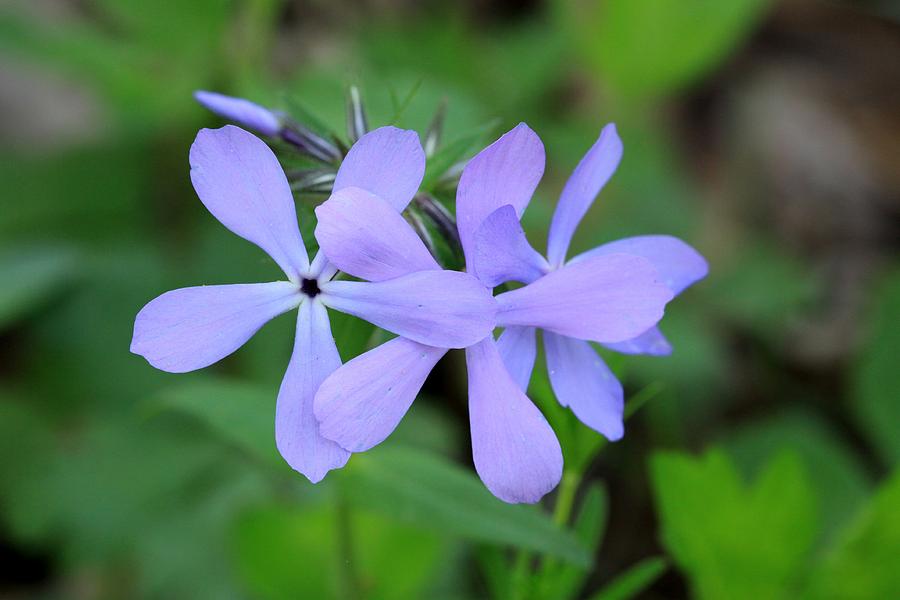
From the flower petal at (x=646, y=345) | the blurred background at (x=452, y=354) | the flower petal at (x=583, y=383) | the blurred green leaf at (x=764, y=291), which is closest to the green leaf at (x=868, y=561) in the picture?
the blurred background at (x=452, y=354)

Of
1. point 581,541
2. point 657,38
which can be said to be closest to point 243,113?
point 581,541

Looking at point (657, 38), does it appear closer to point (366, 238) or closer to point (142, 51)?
point (142, 51)

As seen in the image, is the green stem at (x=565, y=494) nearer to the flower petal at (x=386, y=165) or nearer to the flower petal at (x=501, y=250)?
the flower petal at (x=501, y=250)

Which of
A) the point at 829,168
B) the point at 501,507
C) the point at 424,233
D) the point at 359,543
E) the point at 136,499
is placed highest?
the point at 424,233

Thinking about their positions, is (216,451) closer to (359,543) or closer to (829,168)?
(359,543)

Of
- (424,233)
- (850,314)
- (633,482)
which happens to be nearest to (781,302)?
(850,314)

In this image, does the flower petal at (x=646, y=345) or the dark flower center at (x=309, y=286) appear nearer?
the dark flower center at (x=309, y=286)
